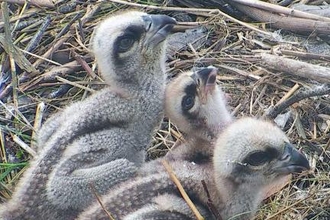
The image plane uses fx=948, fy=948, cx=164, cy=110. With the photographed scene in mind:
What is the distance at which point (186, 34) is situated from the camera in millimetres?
6887

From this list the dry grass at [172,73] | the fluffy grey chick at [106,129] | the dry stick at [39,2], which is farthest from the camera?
the dry stick at [39,2]

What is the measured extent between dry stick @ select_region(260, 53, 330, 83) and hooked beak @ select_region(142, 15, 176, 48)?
96 centimetres

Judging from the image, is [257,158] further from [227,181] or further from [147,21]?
[147,21]

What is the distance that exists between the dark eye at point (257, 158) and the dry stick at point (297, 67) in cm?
113

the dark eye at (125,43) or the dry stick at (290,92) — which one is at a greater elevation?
the dark eye at (125,43)

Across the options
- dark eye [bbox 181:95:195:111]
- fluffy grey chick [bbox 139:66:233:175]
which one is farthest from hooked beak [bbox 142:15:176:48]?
dark eye [bbox 181:95:195:111]

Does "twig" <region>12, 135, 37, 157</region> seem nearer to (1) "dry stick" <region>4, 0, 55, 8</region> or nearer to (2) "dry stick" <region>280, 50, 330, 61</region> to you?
(1) "dry stick" <region>4, 0, 55, 8</region>

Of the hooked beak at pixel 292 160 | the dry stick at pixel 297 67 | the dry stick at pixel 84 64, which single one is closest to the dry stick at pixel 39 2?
the dry stick at pixel 84 64

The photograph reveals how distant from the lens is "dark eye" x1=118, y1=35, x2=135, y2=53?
5648mm

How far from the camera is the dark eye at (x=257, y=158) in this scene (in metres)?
5.01

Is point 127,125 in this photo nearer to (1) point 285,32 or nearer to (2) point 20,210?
(2) point 20,210

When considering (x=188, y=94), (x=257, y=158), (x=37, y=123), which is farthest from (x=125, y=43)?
(x=257, y=158)

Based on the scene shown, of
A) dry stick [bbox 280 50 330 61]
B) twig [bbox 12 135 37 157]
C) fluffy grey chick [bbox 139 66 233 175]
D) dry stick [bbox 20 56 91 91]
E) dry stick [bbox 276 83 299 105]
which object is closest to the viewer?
fluffy grey chick [bbox 139 66 233 175]

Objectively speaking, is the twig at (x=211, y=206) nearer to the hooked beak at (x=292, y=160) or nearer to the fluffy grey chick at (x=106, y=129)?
the hooked beak at (x=292, y=160)
